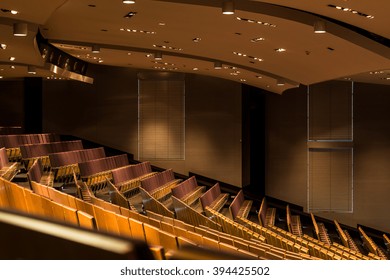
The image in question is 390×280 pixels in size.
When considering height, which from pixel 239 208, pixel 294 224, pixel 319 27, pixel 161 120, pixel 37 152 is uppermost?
pixel 319 27

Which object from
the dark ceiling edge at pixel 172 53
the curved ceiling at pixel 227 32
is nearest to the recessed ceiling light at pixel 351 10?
the curved ceiling at pixel 227 32

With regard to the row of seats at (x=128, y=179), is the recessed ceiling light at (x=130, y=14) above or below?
above

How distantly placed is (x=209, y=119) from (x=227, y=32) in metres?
4.52

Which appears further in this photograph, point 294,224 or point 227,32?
point 294,224

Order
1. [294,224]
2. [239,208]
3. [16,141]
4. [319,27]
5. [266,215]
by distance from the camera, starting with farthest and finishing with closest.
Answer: [266,215]
[294,224]
[239,208]
[16,141]
[319,27]

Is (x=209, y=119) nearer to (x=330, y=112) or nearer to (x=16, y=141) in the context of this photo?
(x=330, y=112)

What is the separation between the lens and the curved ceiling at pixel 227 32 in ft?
11.0

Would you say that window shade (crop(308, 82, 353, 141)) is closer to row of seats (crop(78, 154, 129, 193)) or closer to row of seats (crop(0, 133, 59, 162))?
row of seats (crop(78, 154, 129, 193))

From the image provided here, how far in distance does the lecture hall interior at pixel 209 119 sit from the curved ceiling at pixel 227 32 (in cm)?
2

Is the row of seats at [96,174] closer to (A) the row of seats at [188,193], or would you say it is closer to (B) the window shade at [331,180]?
(A) the row of seats at [188,193]

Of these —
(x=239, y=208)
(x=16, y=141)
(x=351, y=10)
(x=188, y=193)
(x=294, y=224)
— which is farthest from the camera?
(x=294, y=224)

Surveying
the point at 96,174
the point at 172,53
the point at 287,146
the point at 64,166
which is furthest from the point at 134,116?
the point at 64,166

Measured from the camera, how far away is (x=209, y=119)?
8.70 metres
